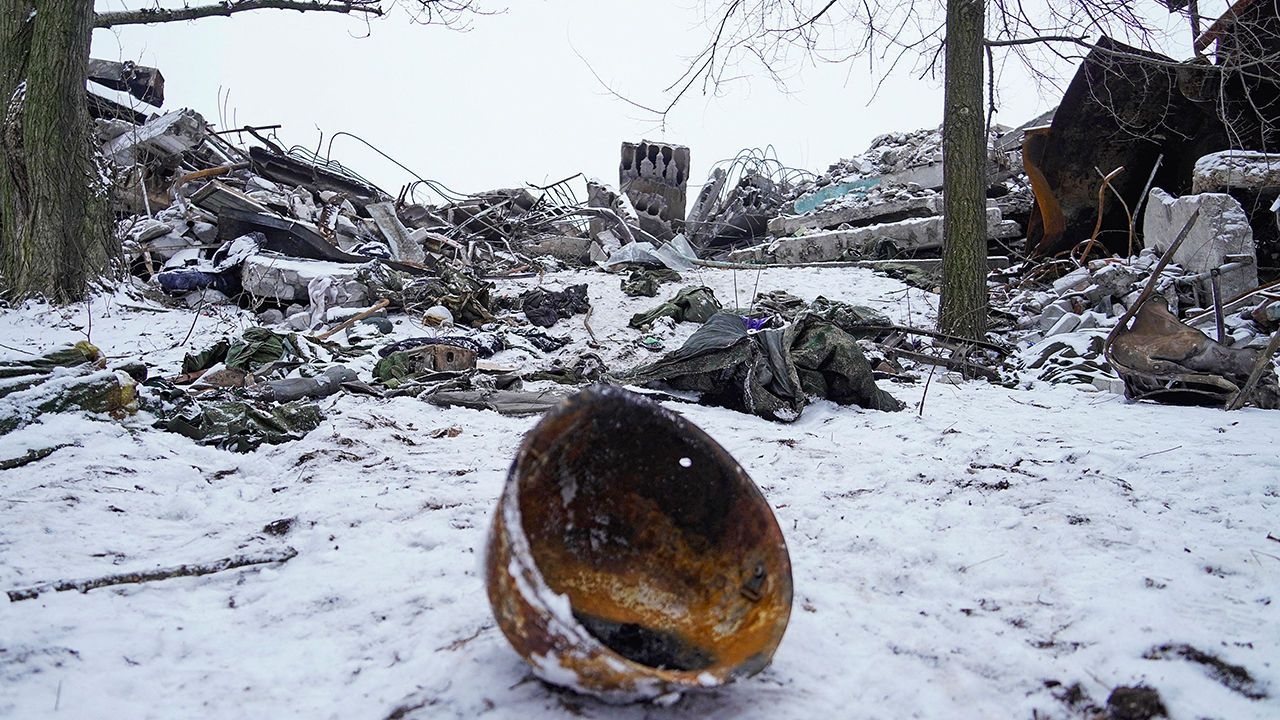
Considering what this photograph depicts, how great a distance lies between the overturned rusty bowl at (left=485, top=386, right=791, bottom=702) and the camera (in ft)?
5.60

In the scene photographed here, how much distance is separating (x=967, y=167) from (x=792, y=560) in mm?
4975

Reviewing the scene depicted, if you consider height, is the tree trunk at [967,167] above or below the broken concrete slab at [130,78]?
below

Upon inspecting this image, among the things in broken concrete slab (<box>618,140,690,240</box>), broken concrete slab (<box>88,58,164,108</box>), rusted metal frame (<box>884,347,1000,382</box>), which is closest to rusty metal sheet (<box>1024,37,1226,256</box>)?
rusted metal frame (<box>884,347,1000,382</box>)

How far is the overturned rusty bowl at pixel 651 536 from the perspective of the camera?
171 cm

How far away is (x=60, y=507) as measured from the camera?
262 centimetres

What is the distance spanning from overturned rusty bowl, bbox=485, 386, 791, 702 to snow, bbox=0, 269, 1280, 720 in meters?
0.15

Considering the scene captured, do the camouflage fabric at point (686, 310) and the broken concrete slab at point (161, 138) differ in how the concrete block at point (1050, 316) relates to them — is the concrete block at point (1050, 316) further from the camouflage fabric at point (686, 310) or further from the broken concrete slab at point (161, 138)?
the broken concrete slab at point (161, 138)

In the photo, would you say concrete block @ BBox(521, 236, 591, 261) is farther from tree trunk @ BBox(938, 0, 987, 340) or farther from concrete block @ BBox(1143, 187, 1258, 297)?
concrete block @ BBox(1143, 187, 1258, 297)

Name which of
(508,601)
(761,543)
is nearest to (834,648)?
(761,543)

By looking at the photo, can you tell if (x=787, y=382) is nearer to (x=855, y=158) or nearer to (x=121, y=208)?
(x=121, y=208)

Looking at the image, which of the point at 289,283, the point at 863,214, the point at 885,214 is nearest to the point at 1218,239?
the point at 885,214

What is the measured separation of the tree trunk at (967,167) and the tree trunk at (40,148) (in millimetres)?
7946

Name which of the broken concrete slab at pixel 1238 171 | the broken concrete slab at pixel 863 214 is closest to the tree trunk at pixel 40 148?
the broken concrete slab at pixel 863 214

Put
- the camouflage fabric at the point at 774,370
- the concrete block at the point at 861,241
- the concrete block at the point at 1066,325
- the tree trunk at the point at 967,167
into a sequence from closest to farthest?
the camouflage fabric at the point at 774,370
the tree trunk at the point at 967,167
the concrete block at the point at 1066,325
the concrete block at the point at 861,241
